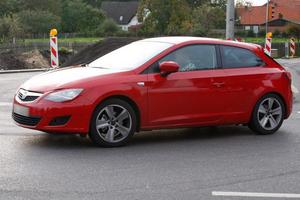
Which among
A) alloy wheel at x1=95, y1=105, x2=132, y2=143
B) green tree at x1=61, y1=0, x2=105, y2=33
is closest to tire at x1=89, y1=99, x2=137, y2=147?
alloy wheel at x1=95, y1=105, x2=132, y2=143

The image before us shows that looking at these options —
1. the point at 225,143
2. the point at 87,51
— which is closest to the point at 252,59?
the point at 225,143

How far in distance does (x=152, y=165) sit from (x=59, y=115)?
4.79 ft

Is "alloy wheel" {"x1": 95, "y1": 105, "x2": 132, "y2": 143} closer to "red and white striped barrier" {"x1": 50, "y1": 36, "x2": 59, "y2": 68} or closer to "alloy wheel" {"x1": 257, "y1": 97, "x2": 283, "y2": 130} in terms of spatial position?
"alloy wheel" {"x1": 257, "y1": 97, "x2": 283, "y2": 130}

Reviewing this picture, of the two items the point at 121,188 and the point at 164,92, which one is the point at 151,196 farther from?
the point at 164,92

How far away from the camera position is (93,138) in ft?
27.9

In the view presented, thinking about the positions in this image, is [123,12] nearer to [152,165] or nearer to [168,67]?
[168,67]

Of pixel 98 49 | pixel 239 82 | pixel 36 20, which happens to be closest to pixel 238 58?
pixel 239 82

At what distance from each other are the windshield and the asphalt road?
1.08 meters

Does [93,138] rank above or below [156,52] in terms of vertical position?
below

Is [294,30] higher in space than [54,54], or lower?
lower

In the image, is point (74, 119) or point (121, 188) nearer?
point (121, 188)

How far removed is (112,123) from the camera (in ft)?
28.1

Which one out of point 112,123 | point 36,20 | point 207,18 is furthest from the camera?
point 36,20

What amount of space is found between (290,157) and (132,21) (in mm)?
135415
